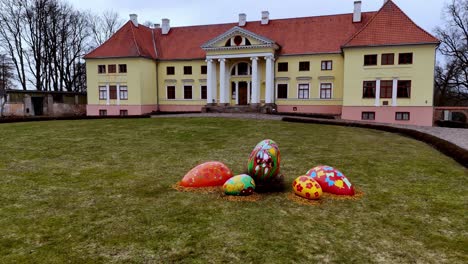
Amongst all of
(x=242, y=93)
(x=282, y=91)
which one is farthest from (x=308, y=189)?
(x=242, y=93)

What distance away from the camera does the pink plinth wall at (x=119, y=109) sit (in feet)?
125

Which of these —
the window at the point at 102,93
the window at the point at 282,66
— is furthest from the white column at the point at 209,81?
the window at the point at 102,93

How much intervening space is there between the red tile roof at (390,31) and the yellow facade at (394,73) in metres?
0.51

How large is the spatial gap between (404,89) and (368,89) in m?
2.94

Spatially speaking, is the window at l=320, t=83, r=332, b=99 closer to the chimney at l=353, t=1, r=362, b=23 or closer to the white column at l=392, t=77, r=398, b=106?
the white column at l=392, t=77, r=398, b=106

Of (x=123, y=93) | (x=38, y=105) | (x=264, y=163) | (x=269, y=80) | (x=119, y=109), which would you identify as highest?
(x=269, y=80)

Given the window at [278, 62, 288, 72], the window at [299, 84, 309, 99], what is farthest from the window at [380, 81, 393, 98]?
the window at [278, 62, 288, 72]

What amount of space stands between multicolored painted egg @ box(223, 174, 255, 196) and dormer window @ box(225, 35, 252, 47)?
29.6m

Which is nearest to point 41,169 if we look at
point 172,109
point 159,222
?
point 159,222

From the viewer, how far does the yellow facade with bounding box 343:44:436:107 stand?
29.0 metres

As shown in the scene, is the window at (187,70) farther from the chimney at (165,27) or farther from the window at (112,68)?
the window at (112,68)

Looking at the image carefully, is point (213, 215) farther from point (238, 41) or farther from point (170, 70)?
point (170, 70)

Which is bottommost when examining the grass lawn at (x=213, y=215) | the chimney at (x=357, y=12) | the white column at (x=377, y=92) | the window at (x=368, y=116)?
the grass lawn at (x=213, y=215)

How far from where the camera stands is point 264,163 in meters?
7.86
